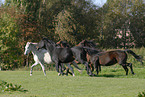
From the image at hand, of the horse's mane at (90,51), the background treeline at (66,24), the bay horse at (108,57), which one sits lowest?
the bay horse at (108,57)

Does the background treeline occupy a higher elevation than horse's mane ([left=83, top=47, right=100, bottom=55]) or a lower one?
higher

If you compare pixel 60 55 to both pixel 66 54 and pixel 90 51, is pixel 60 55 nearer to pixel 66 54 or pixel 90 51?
pixel 66 54

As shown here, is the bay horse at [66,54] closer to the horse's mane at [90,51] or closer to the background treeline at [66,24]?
the horse's mane at [90,51]

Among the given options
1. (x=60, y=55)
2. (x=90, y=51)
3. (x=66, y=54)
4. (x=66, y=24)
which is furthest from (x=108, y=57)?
(x=66, y=24)

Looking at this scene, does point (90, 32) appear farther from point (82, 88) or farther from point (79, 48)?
point (82, 88)

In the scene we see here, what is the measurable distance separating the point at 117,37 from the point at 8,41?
1016 inches

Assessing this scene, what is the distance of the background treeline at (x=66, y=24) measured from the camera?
37.5 meters

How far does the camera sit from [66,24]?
44.5 m

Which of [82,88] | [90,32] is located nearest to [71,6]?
[90,32]

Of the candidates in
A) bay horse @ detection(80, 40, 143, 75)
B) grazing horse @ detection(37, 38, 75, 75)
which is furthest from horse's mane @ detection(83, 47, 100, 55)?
grazing horse @ detection(37, 38, 75, 75)

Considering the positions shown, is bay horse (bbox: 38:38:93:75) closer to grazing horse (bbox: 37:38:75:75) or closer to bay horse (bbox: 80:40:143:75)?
grazing horse (bbox: 37:38:75:75)

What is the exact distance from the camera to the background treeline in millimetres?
37531

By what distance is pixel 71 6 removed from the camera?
157 ft

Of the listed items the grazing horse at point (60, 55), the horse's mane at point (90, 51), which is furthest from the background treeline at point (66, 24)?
the horse's mane at point (90, 51)
